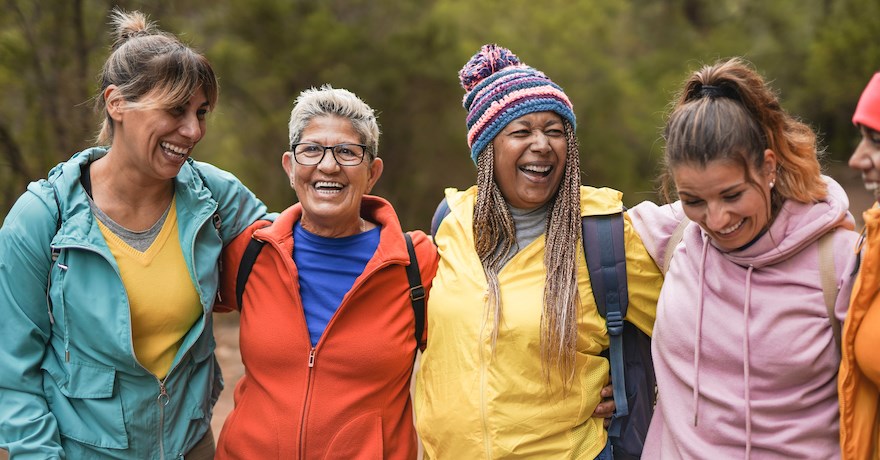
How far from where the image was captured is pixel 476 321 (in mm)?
2596

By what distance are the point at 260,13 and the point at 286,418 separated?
26.9 ft

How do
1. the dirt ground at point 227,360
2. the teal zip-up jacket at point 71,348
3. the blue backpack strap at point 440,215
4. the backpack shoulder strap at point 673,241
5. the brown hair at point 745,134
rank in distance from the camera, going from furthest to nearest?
the dirt ground at point 227,360 < the blue backpack strap at point 440,215 < the backpack shoulder strap at point 673,241 < the teal zip-up jacket at point 71,348 < the brown hair at point 745,134

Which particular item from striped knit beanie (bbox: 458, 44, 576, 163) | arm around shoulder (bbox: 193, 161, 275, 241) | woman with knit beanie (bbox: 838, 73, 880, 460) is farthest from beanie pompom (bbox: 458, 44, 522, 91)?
woman with knit beanie (bbox: 838, 73, 880, 460)

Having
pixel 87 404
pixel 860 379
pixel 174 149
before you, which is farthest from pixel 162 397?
pixel 860 379

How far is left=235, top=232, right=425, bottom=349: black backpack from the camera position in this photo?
9.14 feet

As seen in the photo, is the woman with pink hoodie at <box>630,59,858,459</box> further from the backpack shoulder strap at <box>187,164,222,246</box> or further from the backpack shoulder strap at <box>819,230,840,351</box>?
the backpack shoulder strap at <box>187,164,222,246</box>

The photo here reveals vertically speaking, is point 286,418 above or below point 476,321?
below

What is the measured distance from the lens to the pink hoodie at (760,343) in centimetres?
217

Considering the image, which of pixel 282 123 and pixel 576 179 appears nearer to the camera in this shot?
pixel 576 179

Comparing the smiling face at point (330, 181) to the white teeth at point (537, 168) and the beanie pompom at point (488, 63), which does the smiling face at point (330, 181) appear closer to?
the beanie pompom at point (488, 63)

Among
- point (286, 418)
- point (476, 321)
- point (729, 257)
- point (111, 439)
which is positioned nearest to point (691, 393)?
point (729, 257)

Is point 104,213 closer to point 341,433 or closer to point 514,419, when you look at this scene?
point 341,433

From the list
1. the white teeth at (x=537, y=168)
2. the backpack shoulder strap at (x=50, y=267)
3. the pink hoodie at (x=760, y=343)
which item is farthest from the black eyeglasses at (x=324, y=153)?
the pink hoodie at (x=760, y=343)

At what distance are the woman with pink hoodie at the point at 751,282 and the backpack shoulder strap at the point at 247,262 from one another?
1431 millimetres
